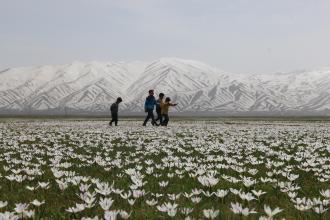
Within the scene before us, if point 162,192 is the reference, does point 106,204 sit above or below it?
above

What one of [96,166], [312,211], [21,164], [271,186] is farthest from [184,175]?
[21,164]

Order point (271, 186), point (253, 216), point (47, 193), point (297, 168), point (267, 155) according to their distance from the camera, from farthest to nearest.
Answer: point (267, 155)
point (297, 168)
point (271, 186)
point (47, 193)
point (253, 216)

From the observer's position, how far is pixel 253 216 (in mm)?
5727

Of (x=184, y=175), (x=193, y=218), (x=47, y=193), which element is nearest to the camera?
(x=193, y=218)

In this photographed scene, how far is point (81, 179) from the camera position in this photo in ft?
28.3

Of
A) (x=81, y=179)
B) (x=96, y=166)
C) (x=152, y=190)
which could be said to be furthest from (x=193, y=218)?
(x=96, y=166)

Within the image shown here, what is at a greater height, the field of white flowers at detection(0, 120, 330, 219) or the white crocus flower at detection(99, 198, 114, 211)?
the white crocus flower at detection(99, 198, 114, 211)

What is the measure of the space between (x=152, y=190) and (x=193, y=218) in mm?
2546

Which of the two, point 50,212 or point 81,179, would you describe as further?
point 81,179

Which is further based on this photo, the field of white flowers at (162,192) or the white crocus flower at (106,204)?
the field of white flowers at (162,192)

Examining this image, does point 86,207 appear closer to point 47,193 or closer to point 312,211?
point 47,193

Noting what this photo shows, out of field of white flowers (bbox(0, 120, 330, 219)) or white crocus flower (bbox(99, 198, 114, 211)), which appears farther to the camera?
field of white flowers (bbox(0, 120, 330, 219))

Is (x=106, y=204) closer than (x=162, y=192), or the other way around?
(x=106, y=204)

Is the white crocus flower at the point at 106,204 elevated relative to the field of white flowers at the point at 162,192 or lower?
elevated
